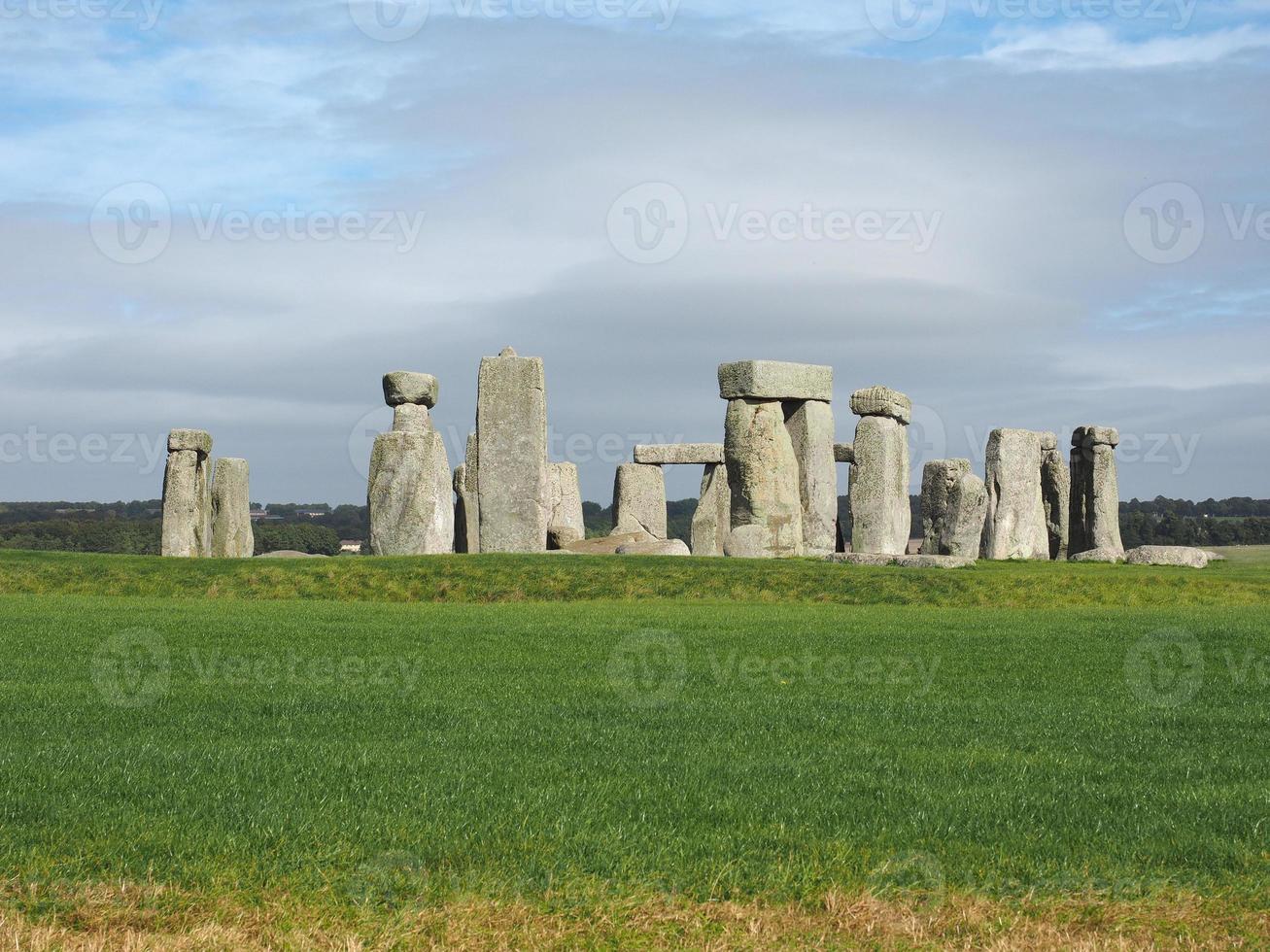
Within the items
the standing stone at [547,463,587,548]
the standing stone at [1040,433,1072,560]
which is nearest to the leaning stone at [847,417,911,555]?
the standing stone at [1040,433,1072,560]

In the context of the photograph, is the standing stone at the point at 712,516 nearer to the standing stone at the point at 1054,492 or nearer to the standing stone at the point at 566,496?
the standing stone at the point at 566,496

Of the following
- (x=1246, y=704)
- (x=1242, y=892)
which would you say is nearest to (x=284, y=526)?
(x=1246, y=704)

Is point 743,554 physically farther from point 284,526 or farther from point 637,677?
point 284,526

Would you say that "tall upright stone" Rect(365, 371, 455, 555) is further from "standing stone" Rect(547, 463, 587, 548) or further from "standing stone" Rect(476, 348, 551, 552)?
"standing stone" Rect(547, 463, 587, 548)

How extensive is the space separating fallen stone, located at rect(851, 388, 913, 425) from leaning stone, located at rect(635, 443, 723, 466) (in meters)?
7.88

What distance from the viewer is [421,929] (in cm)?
503

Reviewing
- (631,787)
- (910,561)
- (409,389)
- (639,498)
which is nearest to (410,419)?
(409,389)

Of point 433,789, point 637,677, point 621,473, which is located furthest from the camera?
point 621,473

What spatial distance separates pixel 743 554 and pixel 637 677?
45.3 feet

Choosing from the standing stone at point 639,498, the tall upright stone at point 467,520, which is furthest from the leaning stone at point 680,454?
the tall upright stone at point 467,520

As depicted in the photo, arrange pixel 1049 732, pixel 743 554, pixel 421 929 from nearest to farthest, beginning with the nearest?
pixel 421 929 < pixel 1049 732 < pixel 743 554

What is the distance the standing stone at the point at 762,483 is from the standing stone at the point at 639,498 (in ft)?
34.9

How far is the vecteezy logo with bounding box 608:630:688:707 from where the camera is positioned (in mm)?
9828

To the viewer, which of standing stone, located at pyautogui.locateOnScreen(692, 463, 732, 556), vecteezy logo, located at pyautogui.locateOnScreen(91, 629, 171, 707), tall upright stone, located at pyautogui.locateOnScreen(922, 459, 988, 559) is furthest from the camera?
standing stone, located at pyautogui.locateOnScreen(692, 463, 732, 556)
